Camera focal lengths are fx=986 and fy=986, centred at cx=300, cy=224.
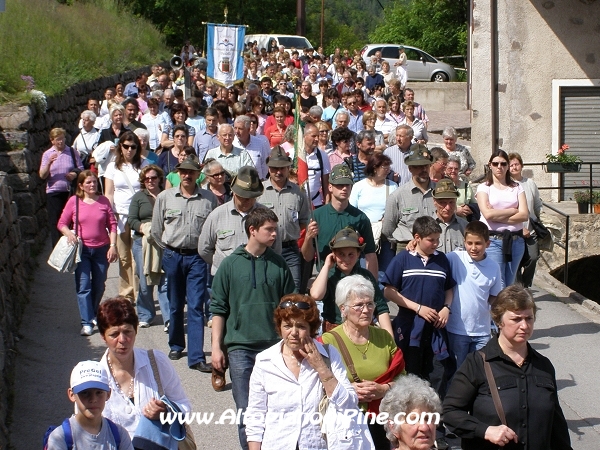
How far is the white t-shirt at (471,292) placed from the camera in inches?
299

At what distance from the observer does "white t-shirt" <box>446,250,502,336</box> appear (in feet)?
24.9

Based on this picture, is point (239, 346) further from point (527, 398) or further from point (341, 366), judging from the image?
point (527, 398)

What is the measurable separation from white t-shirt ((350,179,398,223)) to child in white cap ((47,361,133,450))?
18.1 ft

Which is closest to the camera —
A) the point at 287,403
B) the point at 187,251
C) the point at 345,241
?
the point at 287,403

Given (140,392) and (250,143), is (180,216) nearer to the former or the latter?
(250,143)

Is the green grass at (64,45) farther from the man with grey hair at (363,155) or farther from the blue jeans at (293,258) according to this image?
the blue jeans at (293,258)

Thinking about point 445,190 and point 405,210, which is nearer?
point 445,190

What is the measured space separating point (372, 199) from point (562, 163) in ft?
25.6

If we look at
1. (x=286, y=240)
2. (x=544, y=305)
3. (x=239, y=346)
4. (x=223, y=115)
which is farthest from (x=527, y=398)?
(x=223, y=115)

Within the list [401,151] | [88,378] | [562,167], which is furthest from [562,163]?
[88,378]

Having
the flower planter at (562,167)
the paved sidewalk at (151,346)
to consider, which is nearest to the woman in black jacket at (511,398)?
the paved sidewalk at (151,346)

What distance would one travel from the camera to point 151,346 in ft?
32.7

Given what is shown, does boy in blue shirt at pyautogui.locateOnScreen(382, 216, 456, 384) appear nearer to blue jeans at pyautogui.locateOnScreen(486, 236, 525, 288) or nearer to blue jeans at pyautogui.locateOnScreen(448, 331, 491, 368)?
blue jeans at pyautogui.locateOnScreen(448, 331, 491, 368)

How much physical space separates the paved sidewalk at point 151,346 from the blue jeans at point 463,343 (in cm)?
124
